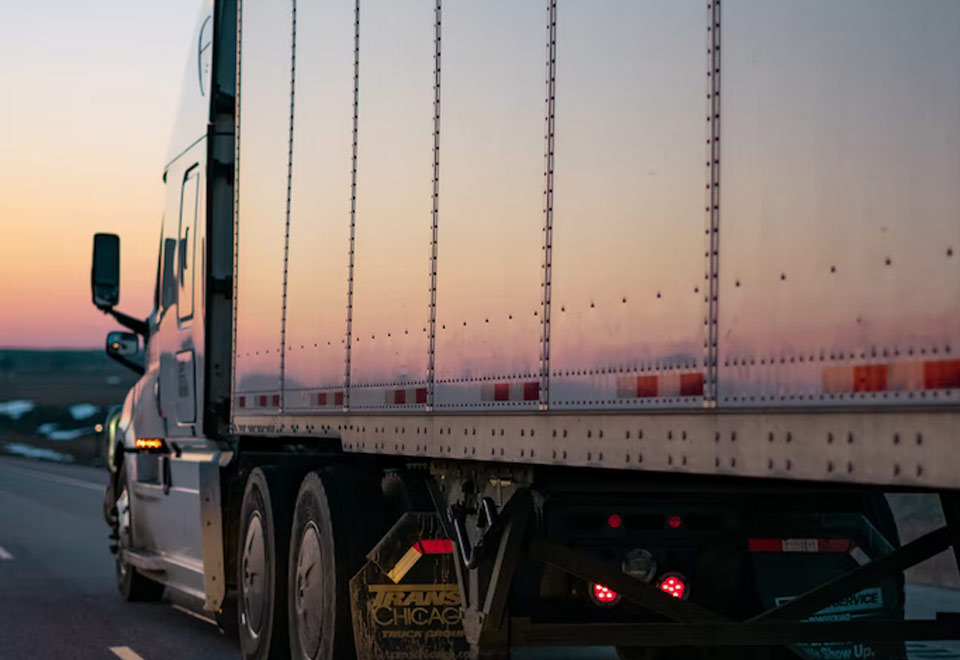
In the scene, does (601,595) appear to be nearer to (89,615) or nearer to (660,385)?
(660,385)

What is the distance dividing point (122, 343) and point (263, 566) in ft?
15.6

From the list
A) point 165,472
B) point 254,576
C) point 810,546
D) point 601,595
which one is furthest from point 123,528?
point 810,546

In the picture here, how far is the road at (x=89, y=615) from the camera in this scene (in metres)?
11.1

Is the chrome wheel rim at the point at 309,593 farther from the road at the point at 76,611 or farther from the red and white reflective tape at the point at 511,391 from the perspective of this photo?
the road at the point at 76,611

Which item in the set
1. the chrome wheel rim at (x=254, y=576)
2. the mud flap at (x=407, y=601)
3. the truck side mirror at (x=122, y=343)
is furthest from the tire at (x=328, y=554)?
the truck side mirror at (x=122, y=343)

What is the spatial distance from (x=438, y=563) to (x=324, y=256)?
58.6 inches

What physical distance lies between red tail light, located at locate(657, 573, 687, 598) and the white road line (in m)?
32.4

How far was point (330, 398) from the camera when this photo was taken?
8.09 meters

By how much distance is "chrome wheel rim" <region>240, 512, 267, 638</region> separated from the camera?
9.28 metres

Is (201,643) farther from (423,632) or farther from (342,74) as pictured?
(342,74)

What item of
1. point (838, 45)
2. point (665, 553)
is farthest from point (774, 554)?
point (838, 45)

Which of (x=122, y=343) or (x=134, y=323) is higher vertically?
(x=134, y=323)

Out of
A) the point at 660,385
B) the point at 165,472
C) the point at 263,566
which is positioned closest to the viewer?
the point at 660,385

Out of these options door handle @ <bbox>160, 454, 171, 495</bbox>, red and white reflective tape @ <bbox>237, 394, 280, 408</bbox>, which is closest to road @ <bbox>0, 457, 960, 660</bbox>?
door handle @ <bbox>160, 454, 171, 495</bbox>
